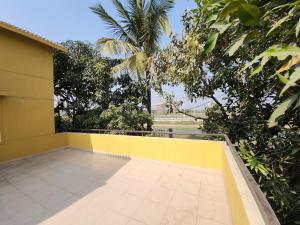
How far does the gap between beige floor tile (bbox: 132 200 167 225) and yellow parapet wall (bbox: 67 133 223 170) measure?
6.55 ft

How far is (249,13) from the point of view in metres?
1.10

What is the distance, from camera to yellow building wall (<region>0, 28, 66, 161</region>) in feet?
19.2

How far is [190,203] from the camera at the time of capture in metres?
3.12

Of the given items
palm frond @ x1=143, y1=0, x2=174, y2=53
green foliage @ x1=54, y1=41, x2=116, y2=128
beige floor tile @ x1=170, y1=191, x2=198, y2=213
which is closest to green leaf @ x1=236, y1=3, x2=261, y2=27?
beige floor tile @ x1=170, y1=191, x2=198, y2=213

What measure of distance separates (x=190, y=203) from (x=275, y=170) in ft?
5.98

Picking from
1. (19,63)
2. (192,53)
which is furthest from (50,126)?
(192,53)

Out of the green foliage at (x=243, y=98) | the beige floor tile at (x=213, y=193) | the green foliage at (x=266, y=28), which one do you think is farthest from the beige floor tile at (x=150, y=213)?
the green foliage at (x=266, y=28)

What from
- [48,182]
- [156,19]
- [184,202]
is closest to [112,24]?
[156,19]

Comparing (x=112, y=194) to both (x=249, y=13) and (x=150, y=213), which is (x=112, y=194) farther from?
(x=249, y=13)

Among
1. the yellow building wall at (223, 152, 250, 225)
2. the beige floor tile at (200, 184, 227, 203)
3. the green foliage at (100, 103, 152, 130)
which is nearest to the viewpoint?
the yellow building wall at (223, 152, 250, 225)

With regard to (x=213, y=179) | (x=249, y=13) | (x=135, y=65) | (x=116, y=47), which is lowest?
(x=213, y=179)

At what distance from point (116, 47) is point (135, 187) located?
5617 millimetres

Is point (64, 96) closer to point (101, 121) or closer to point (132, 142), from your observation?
point (101, 121)

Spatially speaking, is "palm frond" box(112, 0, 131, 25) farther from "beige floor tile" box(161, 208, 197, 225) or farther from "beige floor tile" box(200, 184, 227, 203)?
"beige floor tile" box(161, 208, 197, 225)
